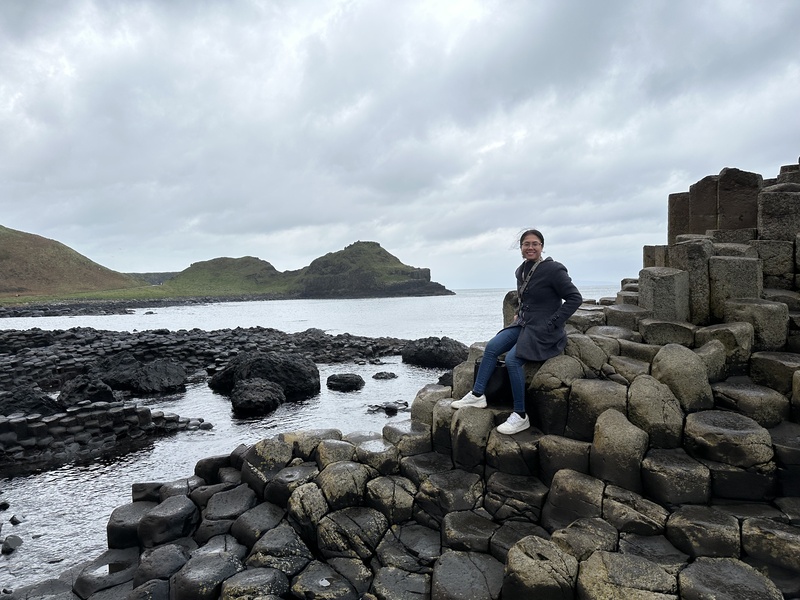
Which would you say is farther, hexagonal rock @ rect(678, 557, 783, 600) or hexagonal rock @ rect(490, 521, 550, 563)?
hexagonal rock @ rect(490, 521, 550, 563)

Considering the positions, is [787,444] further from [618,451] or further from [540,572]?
[540,572]

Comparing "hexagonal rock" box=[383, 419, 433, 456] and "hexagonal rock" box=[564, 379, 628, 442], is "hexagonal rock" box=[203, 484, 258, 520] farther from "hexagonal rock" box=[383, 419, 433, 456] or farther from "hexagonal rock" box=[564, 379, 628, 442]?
"hexagonal rock" box=[564, 379, 628, 442]

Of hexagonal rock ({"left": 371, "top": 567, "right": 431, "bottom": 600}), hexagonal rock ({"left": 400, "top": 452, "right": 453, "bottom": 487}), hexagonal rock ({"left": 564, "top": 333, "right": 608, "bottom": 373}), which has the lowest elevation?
hexagonal rock ({"left": 371, "top": 567, "right": 431, "bottom": 600})

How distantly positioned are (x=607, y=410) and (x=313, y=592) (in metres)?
5.01

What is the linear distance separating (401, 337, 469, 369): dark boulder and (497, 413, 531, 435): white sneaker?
863 inches

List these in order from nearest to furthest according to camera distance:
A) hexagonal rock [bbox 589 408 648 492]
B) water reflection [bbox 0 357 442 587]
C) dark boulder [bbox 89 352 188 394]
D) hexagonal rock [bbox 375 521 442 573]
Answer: hexagonal rock [bbox 589 408 648 492]
hexagonal rock [bbox 375 521 442 573]
water reflection [bbox 0 357 442 587]
dark boulder [bbox 89 352 188 394]

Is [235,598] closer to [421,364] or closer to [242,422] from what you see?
Result: [242,422]

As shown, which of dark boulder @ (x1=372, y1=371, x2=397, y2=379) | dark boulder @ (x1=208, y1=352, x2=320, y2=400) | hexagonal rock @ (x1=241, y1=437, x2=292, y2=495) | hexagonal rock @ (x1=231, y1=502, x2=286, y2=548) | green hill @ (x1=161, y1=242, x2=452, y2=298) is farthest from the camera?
green hill @ (x1=161, y1=242, x2=452, y2=298)

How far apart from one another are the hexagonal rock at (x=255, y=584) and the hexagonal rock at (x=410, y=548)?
1.47 meters

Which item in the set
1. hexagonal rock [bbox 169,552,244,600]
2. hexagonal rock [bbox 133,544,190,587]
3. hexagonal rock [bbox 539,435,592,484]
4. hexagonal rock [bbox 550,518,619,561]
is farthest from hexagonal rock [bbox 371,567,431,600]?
hexagonal rock [bbox 133,544,190,587]

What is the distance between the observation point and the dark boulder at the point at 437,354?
100ft

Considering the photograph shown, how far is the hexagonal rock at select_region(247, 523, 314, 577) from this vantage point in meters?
7.37

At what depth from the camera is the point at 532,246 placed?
791 centimetres

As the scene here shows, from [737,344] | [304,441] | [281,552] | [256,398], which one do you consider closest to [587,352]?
[737,344]
